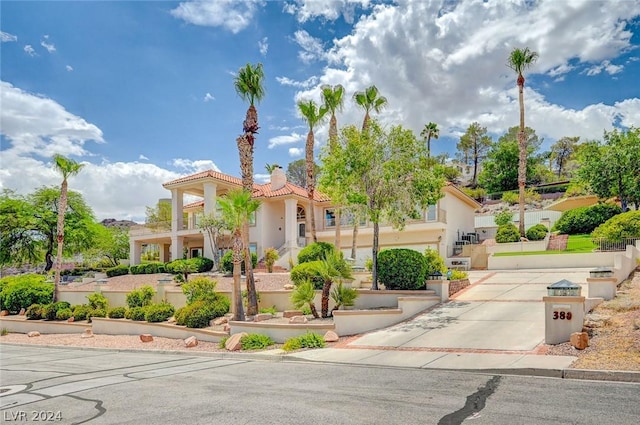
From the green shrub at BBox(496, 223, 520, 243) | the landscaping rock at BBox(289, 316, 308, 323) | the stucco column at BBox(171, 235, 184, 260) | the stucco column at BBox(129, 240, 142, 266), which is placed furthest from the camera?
the stucco column at BBox(129, 240, 142, 266)

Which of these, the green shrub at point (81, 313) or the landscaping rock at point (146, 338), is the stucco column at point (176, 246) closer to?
the green shrub at point (81, 313)

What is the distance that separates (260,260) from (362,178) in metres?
19.3

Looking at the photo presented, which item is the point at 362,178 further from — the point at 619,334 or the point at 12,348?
the point at 12,348

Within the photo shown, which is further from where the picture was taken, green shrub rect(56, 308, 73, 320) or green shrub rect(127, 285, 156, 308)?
green shrub rect(56, 308, 73, 320)

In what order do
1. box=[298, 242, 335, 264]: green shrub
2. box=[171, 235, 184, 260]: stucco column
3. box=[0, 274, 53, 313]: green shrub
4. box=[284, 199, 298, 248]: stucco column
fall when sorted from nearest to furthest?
box=[298, 242, 335, 264]: green shrub → box=[0, 274, 53, 313]: green shrub → box=[284, 199, 298, 248]: stucco column → box=[171, 235, 184, 260]: stucco column

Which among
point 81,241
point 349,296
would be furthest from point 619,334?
point 81,241

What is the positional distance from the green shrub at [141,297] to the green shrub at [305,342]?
38.2 feet

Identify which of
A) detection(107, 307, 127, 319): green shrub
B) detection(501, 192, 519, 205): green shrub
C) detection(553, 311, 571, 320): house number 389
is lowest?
detection(107, 307, 127, 319): green shrub

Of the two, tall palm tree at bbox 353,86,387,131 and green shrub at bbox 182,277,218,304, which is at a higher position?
tall palm tree at bbox 353,86,387,131

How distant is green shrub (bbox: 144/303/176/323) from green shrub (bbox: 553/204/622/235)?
31119 millimetres

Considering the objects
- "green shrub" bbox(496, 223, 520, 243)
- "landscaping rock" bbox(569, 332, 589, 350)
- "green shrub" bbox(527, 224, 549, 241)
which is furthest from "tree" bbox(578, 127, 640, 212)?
"landscaping rock" bbox(569, 332, 589, 350)

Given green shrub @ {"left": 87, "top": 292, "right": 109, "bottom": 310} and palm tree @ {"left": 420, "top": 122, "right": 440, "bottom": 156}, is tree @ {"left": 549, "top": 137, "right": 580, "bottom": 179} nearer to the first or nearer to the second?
palm tree @ {"left": 420, "top": 122, "right": 440, "bottom": 156}

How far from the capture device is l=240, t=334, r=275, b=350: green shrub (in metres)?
14.8

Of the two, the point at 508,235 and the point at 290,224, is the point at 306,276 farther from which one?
the point at 508,235
